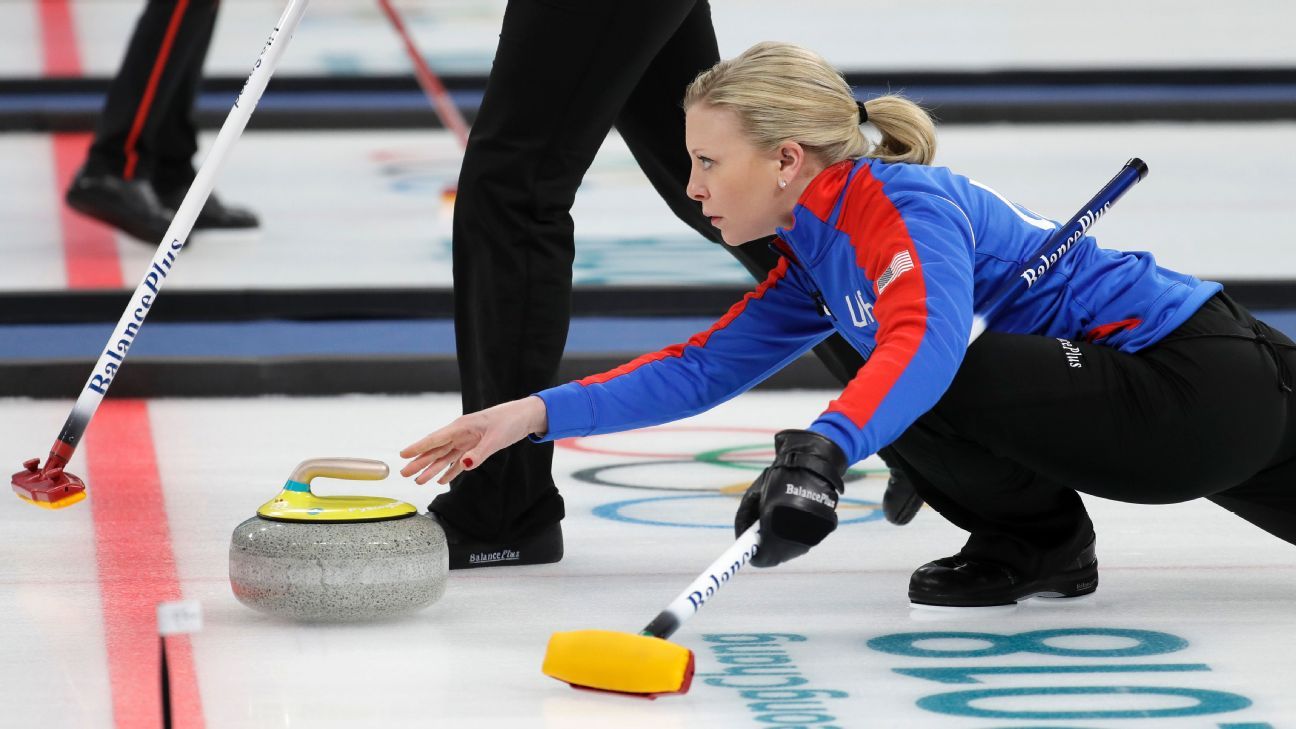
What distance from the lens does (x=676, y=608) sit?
71.3 inches

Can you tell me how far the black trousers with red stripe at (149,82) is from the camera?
4430 millimetres

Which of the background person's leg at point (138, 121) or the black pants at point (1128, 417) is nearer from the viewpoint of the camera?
the black pants at point (1128, 417)

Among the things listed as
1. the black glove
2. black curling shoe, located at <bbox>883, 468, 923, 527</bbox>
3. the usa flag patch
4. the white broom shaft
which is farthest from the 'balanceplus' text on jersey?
the white broom shaft

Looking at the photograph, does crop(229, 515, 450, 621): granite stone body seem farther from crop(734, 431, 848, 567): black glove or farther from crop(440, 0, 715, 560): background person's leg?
crop(734, 431, 848, 567): black glove

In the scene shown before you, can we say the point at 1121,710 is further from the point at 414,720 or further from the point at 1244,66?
the point at 1244,66

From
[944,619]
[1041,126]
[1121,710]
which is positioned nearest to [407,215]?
[1041,126]

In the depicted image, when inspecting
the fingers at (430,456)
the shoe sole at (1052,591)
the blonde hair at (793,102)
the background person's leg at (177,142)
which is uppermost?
the background person's leg at (177,142)

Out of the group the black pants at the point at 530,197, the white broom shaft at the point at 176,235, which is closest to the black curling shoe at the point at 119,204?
the white broom shaft at the point at 176,235

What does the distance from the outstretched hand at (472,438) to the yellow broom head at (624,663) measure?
25 centimetres

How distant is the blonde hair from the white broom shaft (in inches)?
23.7

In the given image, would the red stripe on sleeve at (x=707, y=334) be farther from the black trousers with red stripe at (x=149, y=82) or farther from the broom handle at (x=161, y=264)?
the black trousers with red stripe at (x=149, y=82)

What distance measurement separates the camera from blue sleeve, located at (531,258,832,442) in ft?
6.88

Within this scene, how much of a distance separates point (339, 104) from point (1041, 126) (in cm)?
228

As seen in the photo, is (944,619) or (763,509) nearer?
(763,509)
